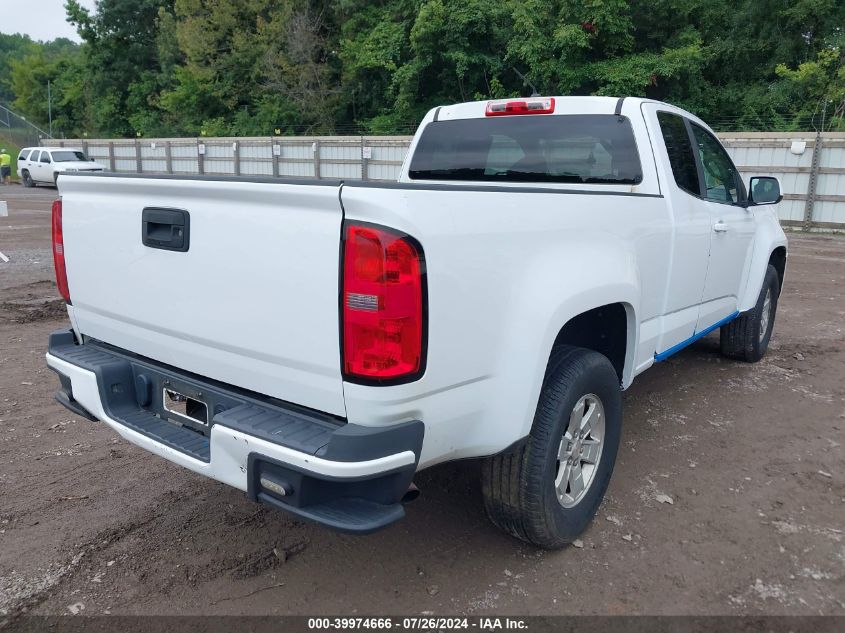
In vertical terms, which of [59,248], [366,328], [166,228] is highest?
[166,228]

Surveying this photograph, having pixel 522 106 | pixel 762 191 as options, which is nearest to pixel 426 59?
pixel 762 191

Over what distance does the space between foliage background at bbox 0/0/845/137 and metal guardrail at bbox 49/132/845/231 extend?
251 inches

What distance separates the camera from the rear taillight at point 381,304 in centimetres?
215

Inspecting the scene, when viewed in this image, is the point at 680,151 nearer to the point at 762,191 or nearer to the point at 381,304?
the point at 762,191

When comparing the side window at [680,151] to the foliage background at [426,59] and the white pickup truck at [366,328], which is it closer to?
the white pickup truck at [366,328]

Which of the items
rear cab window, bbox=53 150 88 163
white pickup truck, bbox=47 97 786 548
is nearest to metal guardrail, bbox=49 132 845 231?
rear cab window, bbox=53 150 88 163

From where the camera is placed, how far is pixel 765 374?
18.8 ft

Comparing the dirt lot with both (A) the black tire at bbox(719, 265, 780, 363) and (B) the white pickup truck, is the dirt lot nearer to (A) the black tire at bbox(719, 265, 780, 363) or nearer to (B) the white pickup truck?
(B) the white pickup truck

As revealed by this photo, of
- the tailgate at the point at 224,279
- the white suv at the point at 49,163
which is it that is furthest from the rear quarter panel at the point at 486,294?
the white suv at the point at 49,163

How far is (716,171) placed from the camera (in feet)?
16.0

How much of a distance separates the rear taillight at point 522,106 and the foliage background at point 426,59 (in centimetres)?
835

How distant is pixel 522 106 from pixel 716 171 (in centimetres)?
161

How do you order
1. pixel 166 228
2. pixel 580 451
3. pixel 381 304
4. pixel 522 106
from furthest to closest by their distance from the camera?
pixel 522 106 → pixel 580 451 → pixel 166 228 → pixel 381 304

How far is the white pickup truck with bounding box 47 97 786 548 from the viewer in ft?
7.22
